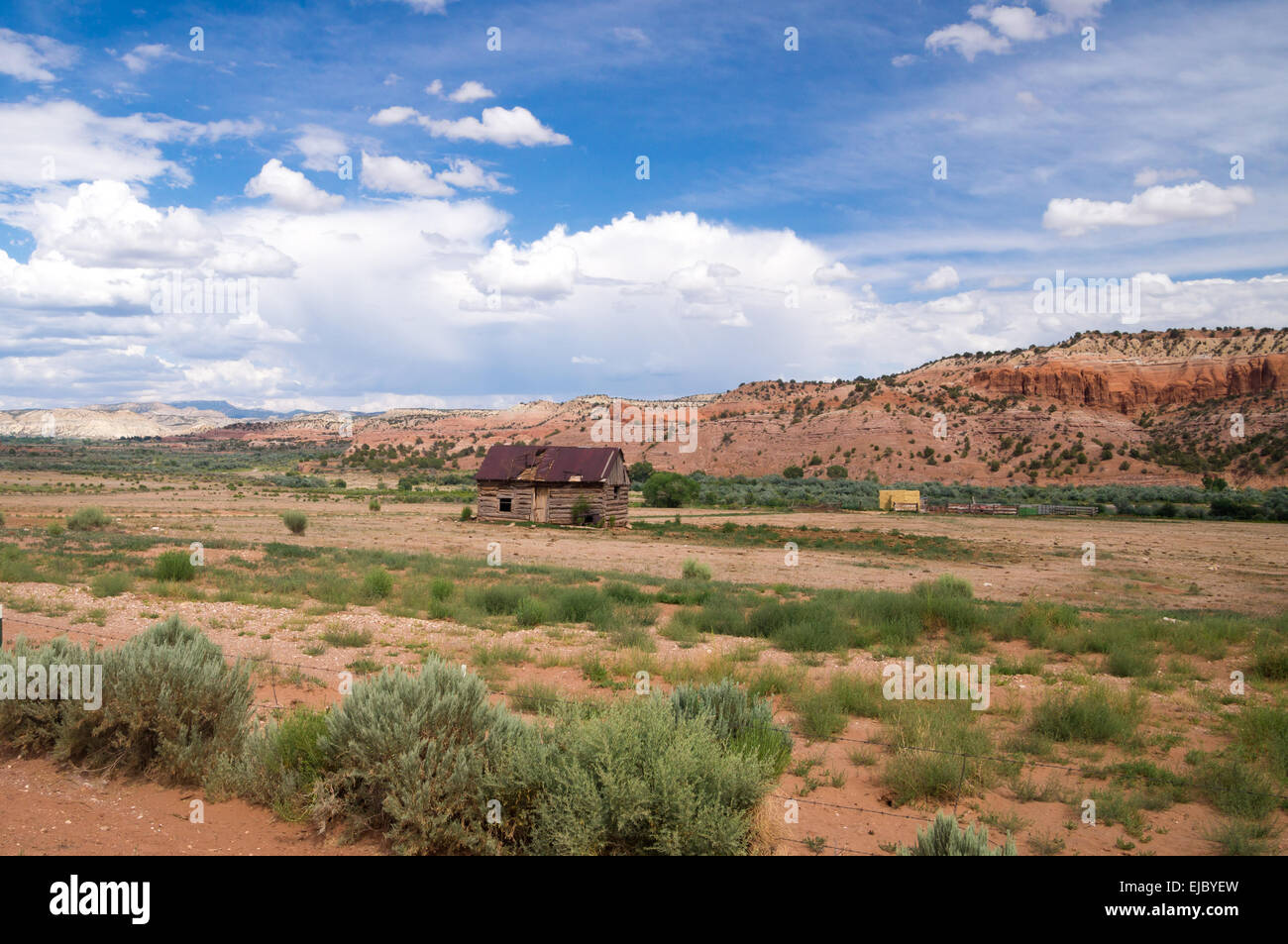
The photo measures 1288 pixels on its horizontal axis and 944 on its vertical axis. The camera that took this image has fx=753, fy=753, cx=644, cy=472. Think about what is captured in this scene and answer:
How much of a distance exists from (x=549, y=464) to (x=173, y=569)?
75.4 ft

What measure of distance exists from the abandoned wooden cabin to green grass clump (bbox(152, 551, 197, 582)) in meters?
21.6

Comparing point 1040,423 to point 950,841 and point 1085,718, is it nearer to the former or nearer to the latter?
point 1085,718

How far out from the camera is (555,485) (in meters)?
37.4

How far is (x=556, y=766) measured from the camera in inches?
192

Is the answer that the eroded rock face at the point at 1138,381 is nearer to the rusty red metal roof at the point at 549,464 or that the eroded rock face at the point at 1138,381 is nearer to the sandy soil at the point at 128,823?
the rusty red metal roof at the point at 549,464

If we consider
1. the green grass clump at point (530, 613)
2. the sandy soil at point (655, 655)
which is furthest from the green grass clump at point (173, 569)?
the green grass clump at point (530, 613)

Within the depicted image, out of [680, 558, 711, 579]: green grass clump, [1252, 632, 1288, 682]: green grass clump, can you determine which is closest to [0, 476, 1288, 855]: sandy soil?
[1252, 632, 1288, 682]: green grass clump

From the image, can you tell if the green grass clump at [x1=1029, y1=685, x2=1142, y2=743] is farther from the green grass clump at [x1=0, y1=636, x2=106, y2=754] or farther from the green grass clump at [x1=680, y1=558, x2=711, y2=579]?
the green grass clump at [x1=680, y1=558, x2=711, y2=579]

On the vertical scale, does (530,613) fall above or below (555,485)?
below

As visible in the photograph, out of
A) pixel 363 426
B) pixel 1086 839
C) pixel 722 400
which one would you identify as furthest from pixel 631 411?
pixel 1086 839

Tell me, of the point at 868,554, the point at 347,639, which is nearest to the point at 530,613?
the point at 347,639

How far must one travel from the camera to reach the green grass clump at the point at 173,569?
51.0 feet
